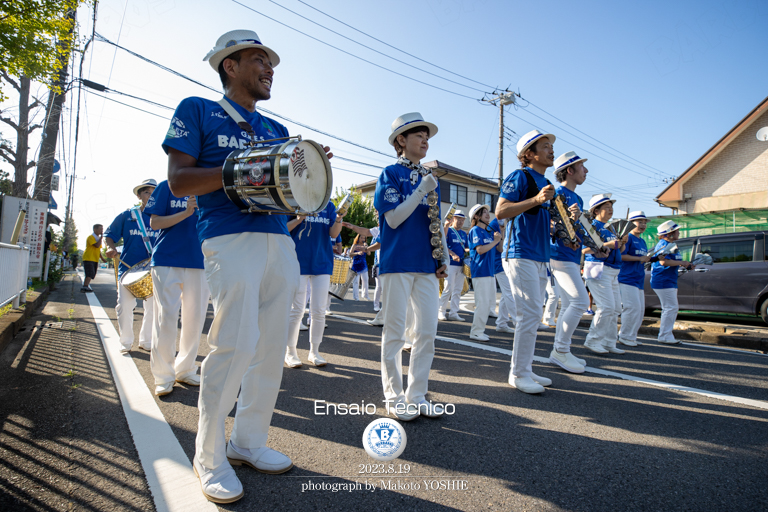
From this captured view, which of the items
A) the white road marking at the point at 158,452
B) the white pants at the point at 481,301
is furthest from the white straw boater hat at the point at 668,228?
the white road marking at the point at 158,452

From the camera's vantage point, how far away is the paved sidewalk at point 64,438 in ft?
6.33

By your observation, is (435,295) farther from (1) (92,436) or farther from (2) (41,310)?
(2) (41,310)

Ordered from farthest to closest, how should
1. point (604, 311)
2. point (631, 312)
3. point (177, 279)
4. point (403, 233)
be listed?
point (631, 312)
point (604, 311)
point (177, 279)
point (403, 233)

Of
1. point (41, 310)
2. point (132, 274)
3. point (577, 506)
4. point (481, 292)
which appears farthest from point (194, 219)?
point (41, 310)

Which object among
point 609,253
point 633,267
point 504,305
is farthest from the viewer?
point 504,305

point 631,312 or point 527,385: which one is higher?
point 631,312

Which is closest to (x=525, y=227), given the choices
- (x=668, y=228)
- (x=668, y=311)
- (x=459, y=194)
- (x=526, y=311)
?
(x=526, y=311)

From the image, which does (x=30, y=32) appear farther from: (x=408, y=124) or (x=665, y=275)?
(x=665, y=275)

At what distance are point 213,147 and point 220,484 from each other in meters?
1.67

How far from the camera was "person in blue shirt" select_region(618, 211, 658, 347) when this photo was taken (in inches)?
255

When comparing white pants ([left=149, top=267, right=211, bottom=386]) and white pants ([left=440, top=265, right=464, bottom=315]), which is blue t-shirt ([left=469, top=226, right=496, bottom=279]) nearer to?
white pants ([left=440, top=265, right=464, bottom=315])

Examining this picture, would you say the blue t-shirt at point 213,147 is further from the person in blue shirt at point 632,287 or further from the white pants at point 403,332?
the person in blue shirt at point 632,287

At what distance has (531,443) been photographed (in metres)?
2.59

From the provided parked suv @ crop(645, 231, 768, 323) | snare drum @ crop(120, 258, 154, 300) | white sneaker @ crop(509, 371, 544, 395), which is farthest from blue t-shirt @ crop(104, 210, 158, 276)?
parked suv @ crop(645, 231, 768, 323)
